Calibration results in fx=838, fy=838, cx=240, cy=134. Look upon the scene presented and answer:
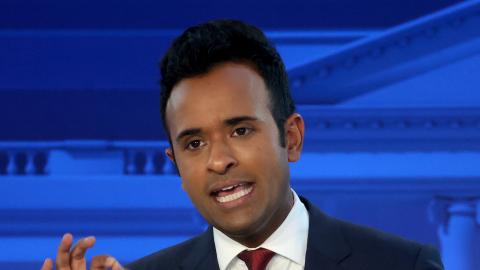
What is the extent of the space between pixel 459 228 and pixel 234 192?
281 centimetres

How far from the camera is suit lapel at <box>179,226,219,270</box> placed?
1.36 meters

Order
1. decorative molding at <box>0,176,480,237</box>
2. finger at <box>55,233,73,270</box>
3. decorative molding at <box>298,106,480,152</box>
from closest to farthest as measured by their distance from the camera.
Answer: finger at <box>55,233,73,270</box> → decorative molding at <box>0,176,480,237</box> → decorative molding at <box>298,106,480,152</box>

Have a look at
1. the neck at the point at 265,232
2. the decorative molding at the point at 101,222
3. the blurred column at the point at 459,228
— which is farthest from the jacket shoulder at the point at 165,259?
the blurred column at the point at 459,228

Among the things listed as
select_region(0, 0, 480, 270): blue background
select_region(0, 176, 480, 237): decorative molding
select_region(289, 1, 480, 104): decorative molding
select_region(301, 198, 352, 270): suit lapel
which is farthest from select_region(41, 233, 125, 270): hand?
select_region(289, 1, 480, 104): decorative molding

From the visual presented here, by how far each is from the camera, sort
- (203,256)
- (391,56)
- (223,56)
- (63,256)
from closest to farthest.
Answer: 1. (63,256)
2. (223,56)
3. (203,256)
4. (391,56)

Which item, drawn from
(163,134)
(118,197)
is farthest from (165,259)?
(118,197)

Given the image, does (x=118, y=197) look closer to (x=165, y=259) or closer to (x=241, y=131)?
(x=165, y=259)

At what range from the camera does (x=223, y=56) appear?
126 cm

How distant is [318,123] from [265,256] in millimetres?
2596

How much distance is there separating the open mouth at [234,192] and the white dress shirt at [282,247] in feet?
0.43

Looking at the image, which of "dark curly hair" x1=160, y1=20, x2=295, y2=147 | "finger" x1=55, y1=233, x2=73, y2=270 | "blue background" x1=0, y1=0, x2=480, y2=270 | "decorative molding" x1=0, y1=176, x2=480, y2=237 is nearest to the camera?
"finger" x1=55, y1=233, x2=73, y2=270

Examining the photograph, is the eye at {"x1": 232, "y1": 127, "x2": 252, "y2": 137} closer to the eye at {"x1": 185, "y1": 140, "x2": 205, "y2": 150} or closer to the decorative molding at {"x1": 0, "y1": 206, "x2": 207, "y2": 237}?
the eye at {"x1": 185, "y1": 140, "x2": 205, "y2": 150}

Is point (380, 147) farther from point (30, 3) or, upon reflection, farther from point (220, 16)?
point (30, 3)

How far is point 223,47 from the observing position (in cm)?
126
